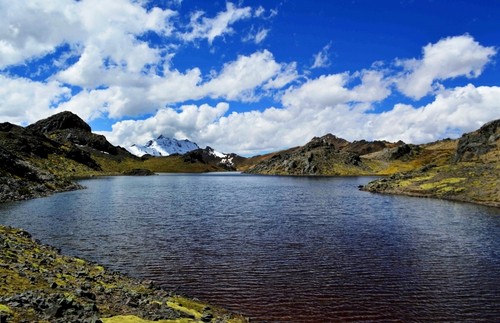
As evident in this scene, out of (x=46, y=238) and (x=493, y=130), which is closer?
(x=46, y=238)

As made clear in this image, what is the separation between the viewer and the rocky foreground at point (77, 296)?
736 inches

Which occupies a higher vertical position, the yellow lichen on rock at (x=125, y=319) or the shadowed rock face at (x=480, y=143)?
the shadowed rock face at (x=480, y=143)

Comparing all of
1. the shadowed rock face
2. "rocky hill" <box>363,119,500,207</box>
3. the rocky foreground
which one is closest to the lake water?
the rocky foreground

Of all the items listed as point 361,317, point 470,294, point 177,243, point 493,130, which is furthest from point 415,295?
point 493,130

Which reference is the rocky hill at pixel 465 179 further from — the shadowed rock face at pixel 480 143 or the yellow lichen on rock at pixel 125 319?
the yellow lichen on rock at pixel 125 319

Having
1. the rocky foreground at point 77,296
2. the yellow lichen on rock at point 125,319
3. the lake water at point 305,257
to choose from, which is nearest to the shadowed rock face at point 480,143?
the lake water at point 305,257

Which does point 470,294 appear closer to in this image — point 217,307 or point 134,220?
point 217,307

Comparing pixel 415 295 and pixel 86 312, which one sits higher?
pixel 86 312

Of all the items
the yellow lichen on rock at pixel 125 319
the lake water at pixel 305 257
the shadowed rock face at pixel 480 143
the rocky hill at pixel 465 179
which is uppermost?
the shadowed rock face at pixel 480 143

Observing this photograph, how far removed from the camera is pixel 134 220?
67750 mm

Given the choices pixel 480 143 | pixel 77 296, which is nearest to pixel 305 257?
pixel 77 296

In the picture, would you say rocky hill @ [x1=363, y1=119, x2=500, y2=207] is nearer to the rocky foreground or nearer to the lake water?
the lake water

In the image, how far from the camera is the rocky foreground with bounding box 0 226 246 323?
18.7 m

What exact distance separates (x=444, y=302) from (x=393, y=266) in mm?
9644
